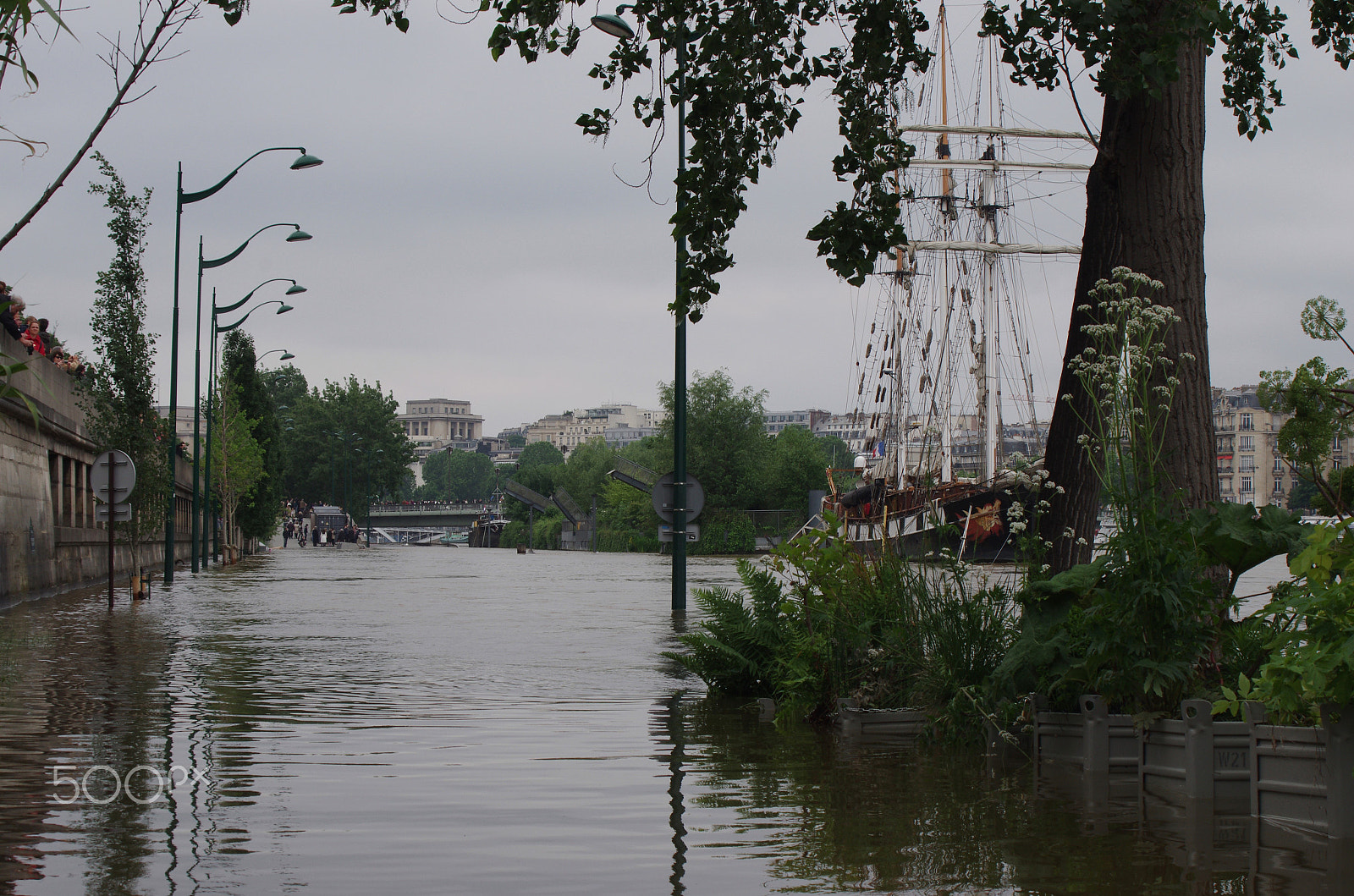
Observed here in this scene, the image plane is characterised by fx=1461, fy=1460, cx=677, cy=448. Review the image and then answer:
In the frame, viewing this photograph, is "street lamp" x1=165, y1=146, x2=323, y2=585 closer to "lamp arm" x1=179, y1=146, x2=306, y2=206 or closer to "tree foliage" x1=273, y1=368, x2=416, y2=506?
"lamp arm" x1=179, y1=146, x2=306, y2=206

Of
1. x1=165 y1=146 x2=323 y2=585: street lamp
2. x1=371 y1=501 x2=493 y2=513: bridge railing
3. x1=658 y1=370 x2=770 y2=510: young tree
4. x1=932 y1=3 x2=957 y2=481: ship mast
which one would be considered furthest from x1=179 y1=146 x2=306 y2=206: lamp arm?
x1=371 y1=501 x2=493 y2=513: bridge railing

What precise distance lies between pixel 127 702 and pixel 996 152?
5988cm

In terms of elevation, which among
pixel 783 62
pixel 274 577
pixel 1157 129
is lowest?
pixel 274 577

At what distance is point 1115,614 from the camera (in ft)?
20.6

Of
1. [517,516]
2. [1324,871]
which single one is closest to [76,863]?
[1324,871]

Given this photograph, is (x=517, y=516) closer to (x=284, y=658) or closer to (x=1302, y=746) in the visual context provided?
(x=284, y=658)

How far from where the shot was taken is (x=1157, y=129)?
8.73m

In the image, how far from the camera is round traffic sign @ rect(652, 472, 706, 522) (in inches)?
810

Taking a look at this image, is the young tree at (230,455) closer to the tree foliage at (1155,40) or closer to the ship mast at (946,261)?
the ship mast at (946,261)

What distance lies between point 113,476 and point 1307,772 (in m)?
19.4

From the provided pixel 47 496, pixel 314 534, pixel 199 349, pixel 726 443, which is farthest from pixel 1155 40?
pixel 314 534

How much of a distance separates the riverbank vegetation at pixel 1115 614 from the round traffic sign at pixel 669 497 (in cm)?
1135

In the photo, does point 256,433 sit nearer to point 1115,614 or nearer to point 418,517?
point 1115,614

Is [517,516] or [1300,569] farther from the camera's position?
[517,516]
